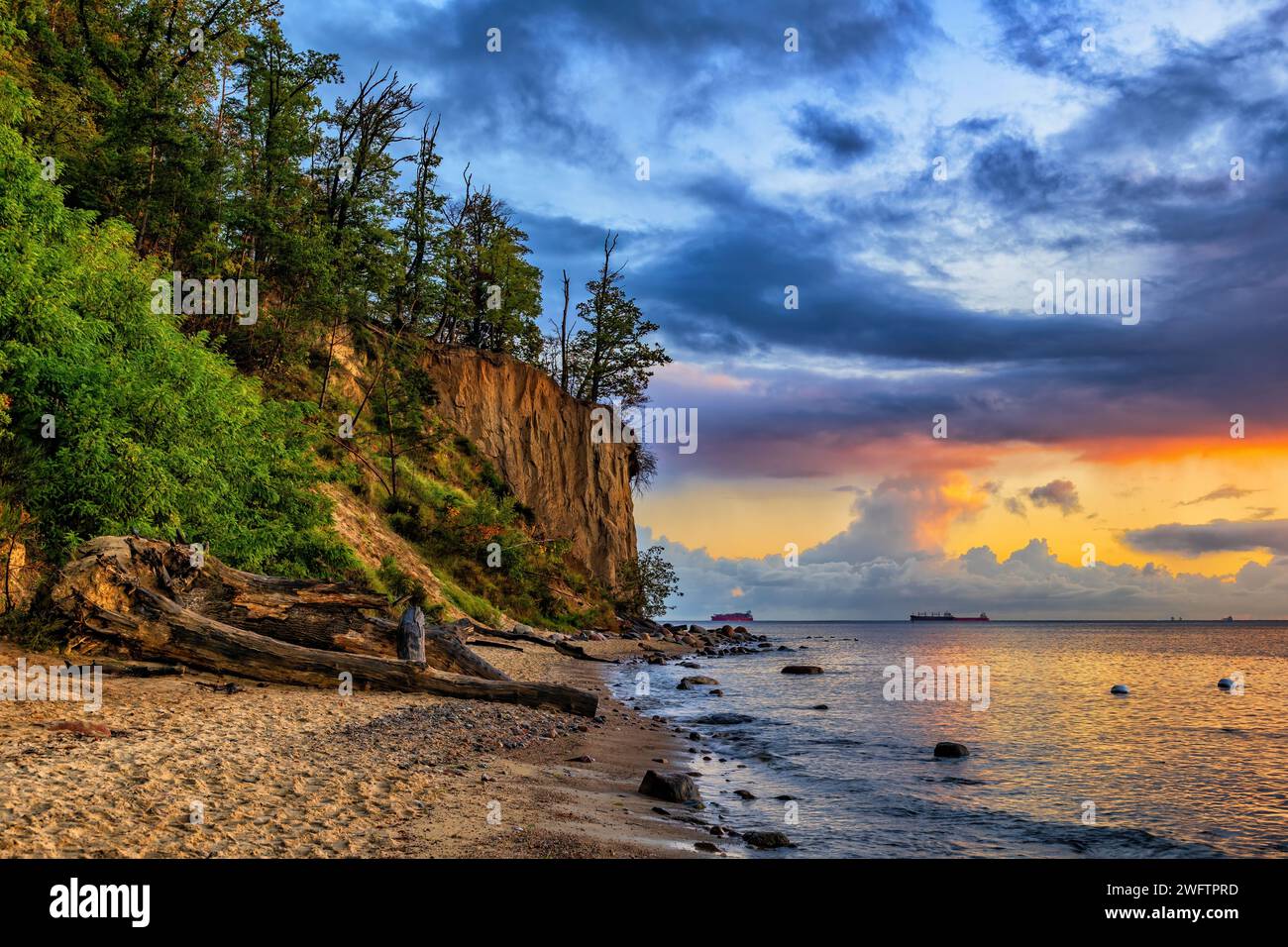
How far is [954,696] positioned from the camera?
103 feet

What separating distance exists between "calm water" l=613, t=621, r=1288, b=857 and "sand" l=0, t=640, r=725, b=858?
2.45 m

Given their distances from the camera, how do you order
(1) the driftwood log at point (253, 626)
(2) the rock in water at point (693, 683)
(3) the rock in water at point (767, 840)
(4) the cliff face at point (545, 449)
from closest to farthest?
1. (3) the rock in water at point (767, 840)
2. (1) the driftwood log at point (253, 626)
3. (2) the rock in water at point (693, 683)
4. (4) the cliff face at point (545, 449)

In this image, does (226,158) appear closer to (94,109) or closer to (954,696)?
(94,109)

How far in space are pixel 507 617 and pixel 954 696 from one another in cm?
1953

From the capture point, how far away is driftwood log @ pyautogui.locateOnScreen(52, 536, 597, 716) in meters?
12.9

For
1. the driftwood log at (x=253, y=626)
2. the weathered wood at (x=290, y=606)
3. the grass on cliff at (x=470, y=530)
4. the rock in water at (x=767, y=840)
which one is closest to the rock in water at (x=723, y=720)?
the driftwood log at (x=253, y=626)

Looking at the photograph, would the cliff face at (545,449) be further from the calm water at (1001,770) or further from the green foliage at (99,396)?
the green foliage at (99,396)

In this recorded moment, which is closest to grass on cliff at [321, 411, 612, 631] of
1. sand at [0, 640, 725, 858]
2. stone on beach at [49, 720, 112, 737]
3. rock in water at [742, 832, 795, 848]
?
sand at [0, 640, 725, 858]

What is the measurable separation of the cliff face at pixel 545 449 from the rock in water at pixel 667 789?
36550mm

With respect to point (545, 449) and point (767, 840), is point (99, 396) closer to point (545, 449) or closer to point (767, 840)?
point (767, 840)

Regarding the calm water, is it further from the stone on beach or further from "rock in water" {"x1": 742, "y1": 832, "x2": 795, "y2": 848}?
→ the stone on beach

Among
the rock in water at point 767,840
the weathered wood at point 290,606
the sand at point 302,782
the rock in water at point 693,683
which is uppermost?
the weathered wood at point 290,606

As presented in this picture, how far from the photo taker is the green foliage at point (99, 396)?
13.8 meters
